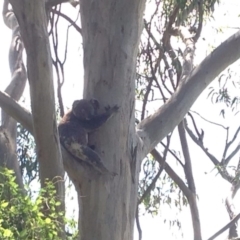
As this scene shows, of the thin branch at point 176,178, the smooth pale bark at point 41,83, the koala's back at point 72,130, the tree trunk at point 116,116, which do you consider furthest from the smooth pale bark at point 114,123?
the thin branch at point 176,178

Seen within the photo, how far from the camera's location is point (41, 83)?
3.36 m

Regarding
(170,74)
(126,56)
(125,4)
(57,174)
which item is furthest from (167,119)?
(170,74)

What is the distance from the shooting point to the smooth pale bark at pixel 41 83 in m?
3.38

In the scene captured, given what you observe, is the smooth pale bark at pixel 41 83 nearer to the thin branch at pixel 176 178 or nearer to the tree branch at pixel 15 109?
the tree branch at pixel 15 109

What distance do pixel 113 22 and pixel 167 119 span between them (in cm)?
83

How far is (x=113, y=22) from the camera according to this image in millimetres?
4301

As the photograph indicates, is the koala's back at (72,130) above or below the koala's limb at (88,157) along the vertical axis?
above

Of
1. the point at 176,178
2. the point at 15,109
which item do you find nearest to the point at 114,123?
the point at 15,109

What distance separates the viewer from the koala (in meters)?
3.97

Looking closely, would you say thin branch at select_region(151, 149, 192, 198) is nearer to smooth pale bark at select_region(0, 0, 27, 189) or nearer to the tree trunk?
smooth pale bark at select_region(0, 0, 27, 189)

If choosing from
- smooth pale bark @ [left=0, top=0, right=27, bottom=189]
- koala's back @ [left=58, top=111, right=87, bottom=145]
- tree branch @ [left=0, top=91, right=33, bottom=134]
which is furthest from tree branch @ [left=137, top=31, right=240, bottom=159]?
smooth pale bark @ [left=0, top=0, right=27, bottom=189]

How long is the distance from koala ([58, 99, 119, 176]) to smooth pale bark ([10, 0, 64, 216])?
1.72 ft

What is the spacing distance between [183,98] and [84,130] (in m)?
0.86

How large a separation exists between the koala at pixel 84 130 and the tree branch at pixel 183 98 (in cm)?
37
